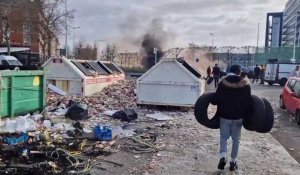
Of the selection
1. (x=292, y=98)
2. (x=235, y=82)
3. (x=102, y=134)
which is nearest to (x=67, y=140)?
(x=102, y=134)

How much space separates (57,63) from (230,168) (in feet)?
30.8

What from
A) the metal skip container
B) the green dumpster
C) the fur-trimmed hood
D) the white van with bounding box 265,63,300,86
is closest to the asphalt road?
the fur-trimmed hood

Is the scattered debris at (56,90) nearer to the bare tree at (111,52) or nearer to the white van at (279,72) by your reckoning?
the white van at (279,72)

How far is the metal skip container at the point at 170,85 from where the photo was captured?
1201 centimetres

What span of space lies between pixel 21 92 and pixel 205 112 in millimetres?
4988

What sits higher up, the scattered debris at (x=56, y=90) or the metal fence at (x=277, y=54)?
the metal fence at (x=277, y=54)

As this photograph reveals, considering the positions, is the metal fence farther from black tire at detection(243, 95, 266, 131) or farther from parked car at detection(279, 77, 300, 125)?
black tire at detection(243, 95, 266, 131)

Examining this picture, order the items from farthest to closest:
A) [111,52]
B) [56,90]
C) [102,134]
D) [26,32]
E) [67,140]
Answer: [111,52] → [26,32] → [56,90] → [102,134] → [67,140]

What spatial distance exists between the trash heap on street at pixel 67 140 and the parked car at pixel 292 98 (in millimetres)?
4108

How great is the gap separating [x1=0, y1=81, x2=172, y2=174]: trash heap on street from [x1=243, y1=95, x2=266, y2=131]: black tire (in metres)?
1.80

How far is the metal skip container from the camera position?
39.4 ft

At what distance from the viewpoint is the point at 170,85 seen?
39.9 feet

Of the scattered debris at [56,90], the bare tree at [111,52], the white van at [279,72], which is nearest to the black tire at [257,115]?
the scattered debris at [56,90]

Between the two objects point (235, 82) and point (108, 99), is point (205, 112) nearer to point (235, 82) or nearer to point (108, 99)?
point (235, 82)
